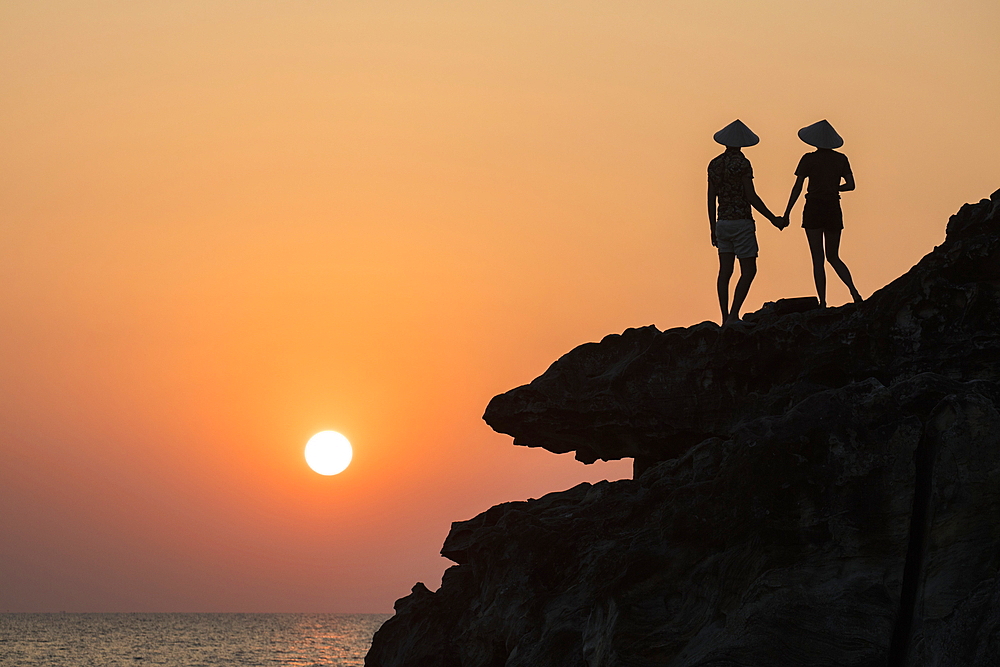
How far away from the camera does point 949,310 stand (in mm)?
19406

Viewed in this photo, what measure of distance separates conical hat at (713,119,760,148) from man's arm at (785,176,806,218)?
1285mm

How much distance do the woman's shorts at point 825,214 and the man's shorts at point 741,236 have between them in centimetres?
127

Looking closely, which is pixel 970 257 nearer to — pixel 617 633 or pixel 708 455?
pixel 708 455

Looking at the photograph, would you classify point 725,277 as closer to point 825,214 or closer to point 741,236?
point 741,236

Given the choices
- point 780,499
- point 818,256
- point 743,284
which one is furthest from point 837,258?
point 780,499

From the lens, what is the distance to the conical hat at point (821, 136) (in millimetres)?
22094

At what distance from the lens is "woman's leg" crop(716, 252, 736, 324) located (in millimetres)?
23016

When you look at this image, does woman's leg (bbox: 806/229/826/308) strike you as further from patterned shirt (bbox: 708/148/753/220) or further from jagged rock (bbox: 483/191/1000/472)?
patterned shirt (bbox: 708/148/753/220)

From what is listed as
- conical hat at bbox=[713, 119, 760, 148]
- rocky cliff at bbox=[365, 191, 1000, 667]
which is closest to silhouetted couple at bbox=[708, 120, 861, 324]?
conical hat at bbox=[713, 119, 760, 148]

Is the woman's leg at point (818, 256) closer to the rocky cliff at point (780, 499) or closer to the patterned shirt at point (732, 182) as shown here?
the rocky cliff at point (780, 499)

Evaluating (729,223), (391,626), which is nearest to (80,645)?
(391,626)

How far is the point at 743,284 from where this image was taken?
905 inches

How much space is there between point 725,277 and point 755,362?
2360 millimetres

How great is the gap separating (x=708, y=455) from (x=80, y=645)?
18081 centimetres
